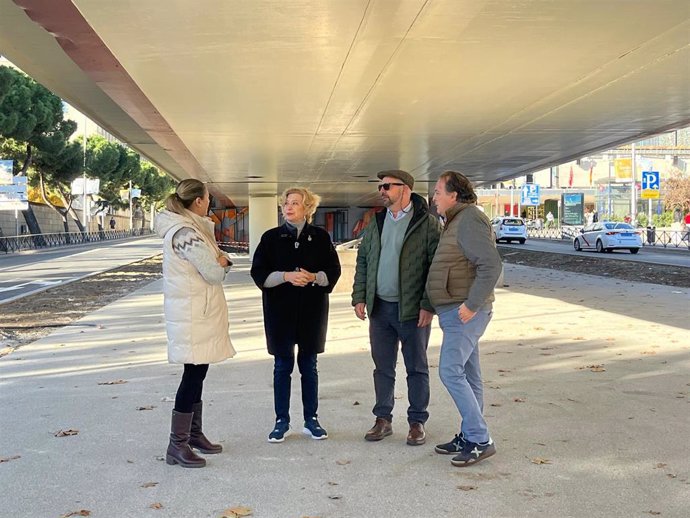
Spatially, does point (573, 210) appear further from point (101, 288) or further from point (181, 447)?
point (181, 447)

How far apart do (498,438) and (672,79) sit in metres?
7.59

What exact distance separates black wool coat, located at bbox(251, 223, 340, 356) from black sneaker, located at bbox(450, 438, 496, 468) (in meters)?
1.24

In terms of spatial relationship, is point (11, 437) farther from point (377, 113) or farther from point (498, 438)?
A: point (377, 113)

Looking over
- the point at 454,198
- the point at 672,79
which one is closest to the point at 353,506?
the point at 454,198

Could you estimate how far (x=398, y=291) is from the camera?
215 inches

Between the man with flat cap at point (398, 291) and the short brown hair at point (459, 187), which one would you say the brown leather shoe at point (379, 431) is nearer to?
the man with flat cap at point (398, 291)

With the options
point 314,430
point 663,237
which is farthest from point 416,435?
point 663,237

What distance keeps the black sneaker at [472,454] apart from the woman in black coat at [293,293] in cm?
108

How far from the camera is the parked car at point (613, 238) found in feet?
113

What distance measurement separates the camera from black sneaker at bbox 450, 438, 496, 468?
16.3ft

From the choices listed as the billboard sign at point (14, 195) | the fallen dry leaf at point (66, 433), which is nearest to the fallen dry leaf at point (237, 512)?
the fallen dry leaf at point (66, 433)

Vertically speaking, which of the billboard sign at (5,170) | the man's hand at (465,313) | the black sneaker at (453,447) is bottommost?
the black sneaker at (453,447)

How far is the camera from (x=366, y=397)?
6.98m

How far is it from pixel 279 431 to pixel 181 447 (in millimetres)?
776
